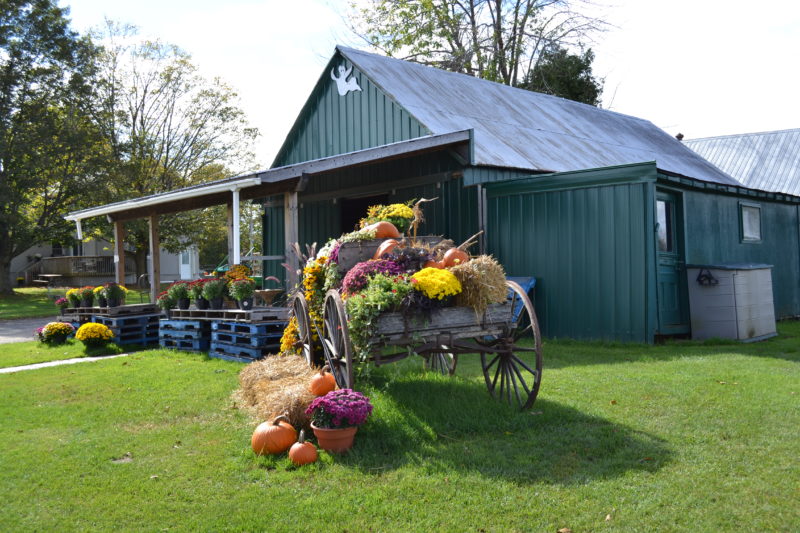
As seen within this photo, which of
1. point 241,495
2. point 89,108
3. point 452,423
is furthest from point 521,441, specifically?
point 89,108

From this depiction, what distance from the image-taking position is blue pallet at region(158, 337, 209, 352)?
10734 mm

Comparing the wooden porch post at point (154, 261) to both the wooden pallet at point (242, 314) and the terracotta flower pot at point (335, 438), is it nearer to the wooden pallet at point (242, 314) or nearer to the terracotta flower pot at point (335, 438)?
the wooden pallet at point (242, 314)

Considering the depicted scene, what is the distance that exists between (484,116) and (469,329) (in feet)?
34.1

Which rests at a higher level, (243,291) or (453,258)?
(453,258)

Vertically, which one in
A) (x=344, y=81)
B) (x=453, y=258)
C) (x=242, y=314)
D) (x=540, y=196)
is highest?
(x=344, y=81)

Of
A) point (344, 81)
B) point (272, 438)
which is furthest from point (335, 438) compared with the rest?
point (344, 81)

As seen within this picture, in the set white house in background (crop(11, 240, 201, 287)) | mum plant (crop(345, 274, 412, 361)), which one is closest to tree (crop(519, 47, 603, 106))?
white house in background (crop(11, 240, 201, 287))

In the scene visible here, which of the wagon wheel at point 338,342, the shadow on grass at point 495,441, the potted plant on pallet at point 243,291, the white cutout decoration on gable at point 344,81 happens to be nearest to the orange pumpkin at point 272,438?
the shadow on grass at point 495,441

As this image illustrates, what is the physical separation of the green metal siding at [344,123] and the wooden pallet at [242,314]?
17.1 ft

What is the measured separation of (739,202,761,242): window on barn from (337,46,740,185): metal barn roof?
3215 mm

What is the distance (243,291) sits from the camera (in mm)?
9727

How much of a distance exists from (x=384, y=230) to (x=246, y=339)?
414cm

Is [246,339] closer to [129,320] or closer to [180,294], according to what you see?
[180,294]

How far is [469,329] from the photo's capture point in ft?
18.6
